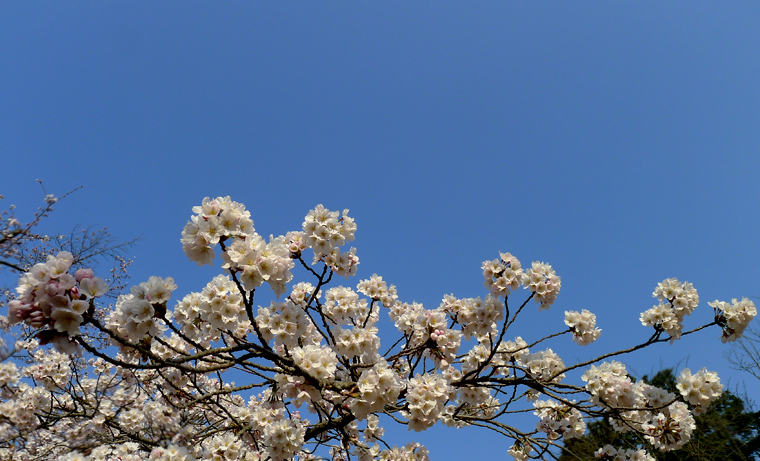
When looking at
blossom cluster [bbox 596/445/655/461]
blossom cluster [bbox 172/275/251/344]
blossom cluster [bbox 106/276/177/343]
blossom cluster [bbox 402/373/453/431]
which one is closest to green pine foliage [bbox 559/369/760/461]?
→ blossom cluster [bbox 596/445/655/461]

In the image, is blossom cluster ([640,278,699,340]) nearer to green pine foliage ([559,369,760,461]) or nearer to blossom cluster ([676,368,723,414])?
blossom cluster ([676,368,723,414])

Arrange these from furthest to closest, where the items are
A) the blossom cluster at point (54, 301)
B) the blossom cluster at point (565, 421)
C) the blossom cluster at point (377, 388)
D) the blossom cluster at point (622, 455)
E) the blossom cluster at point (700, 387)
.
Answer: the blossom cluster at point (565, 421) → the blossom cluster at point (622, 455) → the blossom cluster at point (700, 387) → the blossom cluster at point (377, 388) → the blossom cluster at point (54, 301)

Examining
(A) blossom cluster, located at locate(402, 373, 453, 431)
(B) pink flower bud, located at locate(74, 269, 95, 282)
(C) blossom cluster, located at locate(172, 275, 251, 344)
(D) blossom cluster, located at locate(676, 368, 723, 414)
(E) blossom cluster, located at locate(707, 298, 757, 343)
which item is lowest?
(A) blossom cluster, located at locate(402, 373, 453, 431)

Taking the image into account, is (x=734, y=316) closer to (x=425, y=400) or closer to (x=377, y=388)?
(x=425, y=400)

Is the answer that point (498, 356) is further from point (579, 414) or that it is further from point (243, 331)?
point (243, 331)

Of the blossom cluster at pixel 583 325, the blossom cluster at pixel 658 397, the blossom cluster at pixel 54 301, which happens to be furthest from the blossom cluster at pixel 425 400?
the blossom cluster at pixel 54 301

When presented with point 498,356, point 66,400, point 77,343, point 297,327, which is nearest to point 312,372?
point 297,327

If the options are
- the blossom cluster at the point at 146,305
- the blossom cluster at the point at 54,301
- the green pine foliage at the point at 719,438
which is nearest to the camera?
the blossom cluster at the point at 54,301

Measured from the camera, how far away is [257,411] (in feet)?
13.9

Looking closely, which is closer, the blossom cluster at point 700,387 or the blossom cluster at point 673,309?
the blossom cluster at point 700,387

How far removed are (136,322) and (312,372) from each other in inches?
54.7

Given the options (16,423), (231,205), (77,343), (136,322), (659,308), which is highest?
(659,308)

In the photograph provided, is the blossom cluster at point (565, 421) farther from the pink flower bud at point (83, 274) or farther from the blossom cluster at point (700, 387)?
the pink flower bud at point (83, 274)

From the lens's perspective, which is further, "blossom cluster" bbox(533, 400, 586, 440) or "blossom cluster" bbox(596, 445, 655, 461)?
"blossom cluster" bbox(533, 400, 586, 440)
